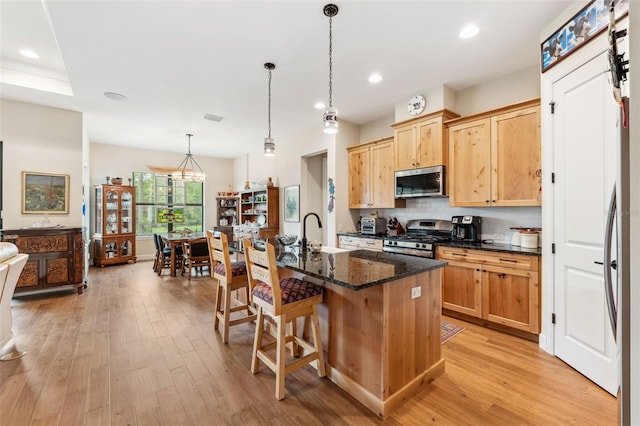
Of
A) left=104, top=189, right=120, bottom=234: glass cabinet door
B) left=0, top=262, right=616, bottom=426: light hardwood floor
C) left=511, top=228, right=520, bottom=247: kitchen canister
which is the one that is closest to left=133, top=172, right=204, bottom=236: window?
left=104, top=189, right=120, bottom=234: glass cabinet door

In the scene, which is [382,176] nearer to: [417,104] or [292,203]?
[417,104]

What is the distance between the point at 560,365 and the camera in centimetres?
235

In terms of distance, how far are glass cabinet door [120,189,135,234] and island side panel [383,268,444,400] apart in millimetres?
7006

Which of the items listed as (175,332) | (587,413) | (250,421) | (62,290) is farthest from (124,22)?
(587,413)

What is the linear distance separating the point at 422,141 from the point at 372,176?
104cm

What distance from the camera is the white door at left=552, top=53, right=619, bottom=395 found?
2045 mm

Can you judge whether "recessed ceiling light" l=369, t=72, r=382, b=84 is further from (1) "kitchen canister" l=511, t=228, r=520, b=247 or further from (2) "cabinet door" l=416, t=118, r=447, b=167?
(1) "kitchen canister" l=511, t=228, r=520, b=247

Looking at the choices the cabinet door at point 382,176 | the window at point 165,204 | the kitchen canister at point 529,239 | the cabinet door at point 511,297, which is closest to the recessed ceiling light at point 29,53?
the window at point 165,204

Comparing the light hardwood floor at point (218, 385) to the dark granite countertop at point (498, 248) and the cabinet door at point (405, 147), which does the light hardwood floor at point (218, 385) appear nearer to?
the dark granite countertop at point (498, 248)

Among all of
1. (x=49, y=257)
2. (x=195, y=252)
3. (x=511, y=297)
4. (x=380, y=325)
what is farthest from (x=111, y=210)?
(x=511, y=297)

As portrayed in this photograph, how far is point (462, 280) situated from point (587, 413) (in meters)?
1.53

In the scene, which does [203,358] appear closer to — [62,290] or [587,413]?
[587,413]

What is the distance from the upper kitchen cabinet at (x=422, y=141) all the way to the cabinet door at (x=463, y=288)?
53.2 inches

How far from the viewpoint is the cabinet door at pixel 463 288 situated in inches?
123
